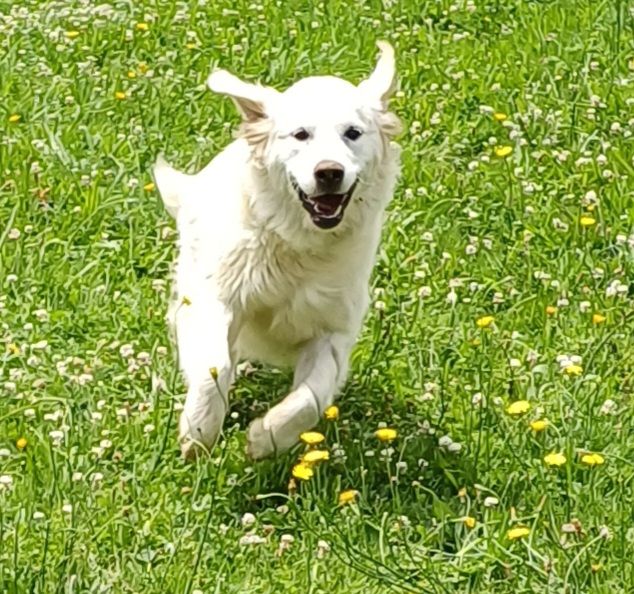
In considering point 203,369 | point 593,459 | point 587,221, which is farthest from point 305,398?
point 587,221

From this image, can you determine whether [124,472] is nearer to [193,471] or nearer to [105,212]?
[193,471]

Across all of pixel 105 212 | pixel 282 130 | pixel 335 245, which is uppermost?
pixel 282 130

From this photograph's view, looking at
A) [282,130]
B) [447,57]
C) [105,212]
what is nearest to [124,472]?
[282,130]

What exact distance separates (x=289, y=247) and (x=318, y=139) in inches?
16.4

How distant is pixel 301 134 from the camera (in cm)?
523

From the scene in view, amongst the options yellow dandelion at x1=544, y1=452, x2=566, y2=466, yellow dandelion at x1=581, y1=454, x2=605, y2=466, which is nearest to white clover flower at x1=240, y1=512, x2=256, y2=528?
yellow dandelion at x1=544, y1=452, x2=566, y2=466

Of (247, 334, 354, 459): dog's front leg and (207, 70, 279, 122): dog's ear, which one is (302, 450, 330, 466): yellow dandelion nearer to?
(247, 334, 354, 459): dog's front leg

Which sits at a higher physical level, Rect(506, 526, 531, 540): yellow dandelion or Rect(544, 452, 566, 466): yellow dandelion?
Rect(544, 452, 566, 466): yellow dandelion

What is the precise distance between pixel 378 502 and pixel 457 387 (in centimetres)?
79

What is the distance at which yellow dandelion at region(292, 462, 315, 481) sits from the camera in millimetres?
4578

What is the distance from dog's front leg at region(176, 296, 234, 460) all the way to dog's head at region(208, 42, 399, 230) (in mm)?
419

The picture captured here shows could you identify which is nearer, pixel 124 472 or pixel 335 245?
pixel 124 472

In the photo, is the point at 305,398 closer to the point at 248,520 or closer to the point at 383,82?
the point at 248,520

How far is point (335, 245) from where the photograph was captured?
5469 millimetres
